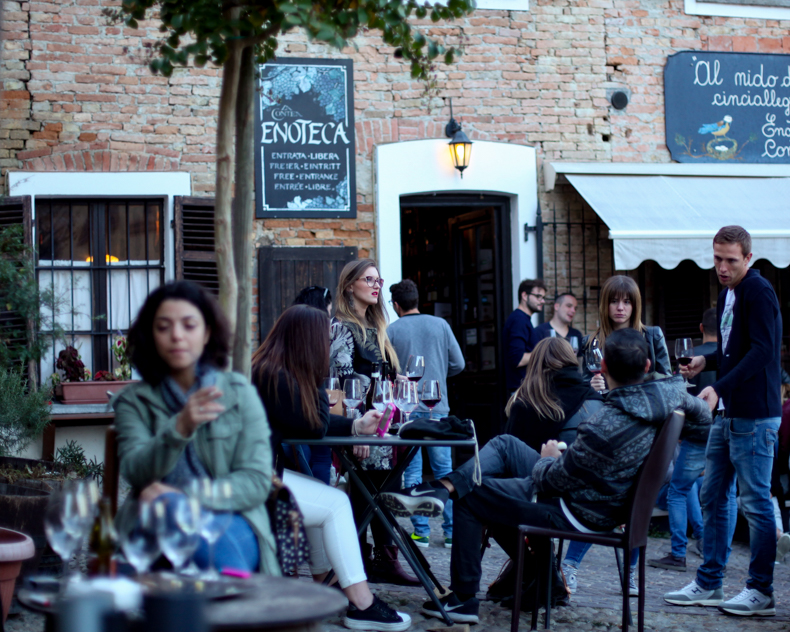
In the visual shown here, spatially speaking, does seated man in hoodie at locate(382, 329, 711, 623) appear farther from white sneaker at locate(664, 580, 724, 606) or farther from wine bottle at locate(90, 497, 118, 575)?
wine bottle at locate(90, 497, 118, 575)

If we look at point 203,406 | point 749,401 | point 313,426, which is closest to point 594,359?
point 749,401

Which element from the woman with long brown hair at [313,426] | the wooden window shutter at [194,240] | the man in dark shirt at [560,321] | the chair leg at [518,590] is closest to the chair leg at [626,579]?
the chair leg at [518,590]

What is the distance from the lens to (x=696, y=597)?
4.75m

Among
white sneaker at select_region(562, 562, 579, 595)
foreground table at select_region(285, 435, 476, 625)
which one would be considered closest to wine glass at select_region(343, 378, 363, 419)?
foreground table at select_region(285, 435, 476, 625)

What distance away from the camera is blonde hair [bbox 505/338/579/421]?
4.88 metres

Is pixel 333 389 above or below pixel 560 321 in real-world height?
below

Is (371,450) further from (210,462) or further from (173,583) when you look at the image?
(173,583)

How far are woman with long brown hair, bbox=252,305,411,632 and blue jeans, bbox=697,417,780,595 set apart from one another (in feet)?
5.65

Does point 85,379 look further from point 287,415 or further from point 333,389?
point 287,415

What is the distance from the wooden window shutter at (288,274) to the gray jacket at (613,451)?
4.51 m

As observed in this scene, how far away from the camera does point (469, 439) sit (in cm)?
416

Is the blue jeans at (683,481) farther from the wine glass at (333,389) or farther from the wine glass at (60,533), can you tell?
the wine glass at (60,533)

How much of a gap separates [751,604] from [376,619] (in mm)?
1894

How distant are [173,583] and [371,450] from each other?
281cm
